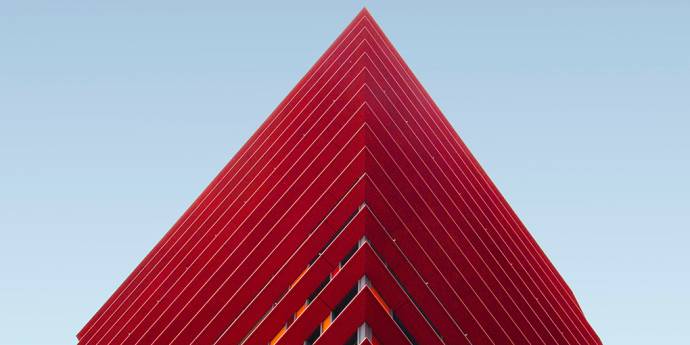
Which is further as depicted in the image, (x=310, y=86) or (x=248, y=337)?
(x=310, y=86)

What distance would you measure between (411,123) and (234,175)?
12985 mm

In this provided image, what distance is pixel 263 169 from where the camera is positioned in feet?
112

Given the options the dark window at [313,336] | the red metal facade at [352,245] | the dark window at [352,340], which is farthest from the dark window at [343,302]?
the dark window at [352,340]

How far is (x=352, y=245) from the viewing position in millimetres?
19484

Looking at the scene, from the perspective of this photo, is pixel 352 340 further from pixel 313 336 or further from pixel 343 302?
pixel 313 336

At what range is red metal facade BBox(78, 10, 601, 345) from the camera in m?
18.9

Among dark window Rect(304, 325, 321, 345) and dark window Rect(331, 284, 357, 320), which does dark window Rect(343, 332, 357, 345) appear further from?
dark window Rect(304, 325, 321, 345)

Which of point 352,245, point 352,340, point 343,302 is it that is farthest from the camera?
point 352,245

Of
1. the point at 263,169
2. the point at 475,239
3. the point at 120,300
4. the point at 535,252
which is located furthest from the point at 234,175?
the point at 535,252

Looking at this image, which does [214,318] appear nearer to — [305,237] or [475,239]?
[305,237]

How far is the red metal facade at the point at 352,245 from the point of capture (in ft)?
62.1

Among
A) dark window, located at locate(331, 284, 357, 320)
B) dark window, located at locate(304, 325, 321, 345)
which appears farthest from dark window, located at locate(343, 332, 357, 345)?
dark window, located at locate(304, 325, 321, 345)

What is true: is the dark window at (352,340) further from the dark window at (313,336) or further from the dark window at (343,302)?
the dark window at (313,336)

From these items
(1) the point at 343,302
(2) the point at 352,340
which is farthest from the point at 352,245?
(2) the point at 352,340
